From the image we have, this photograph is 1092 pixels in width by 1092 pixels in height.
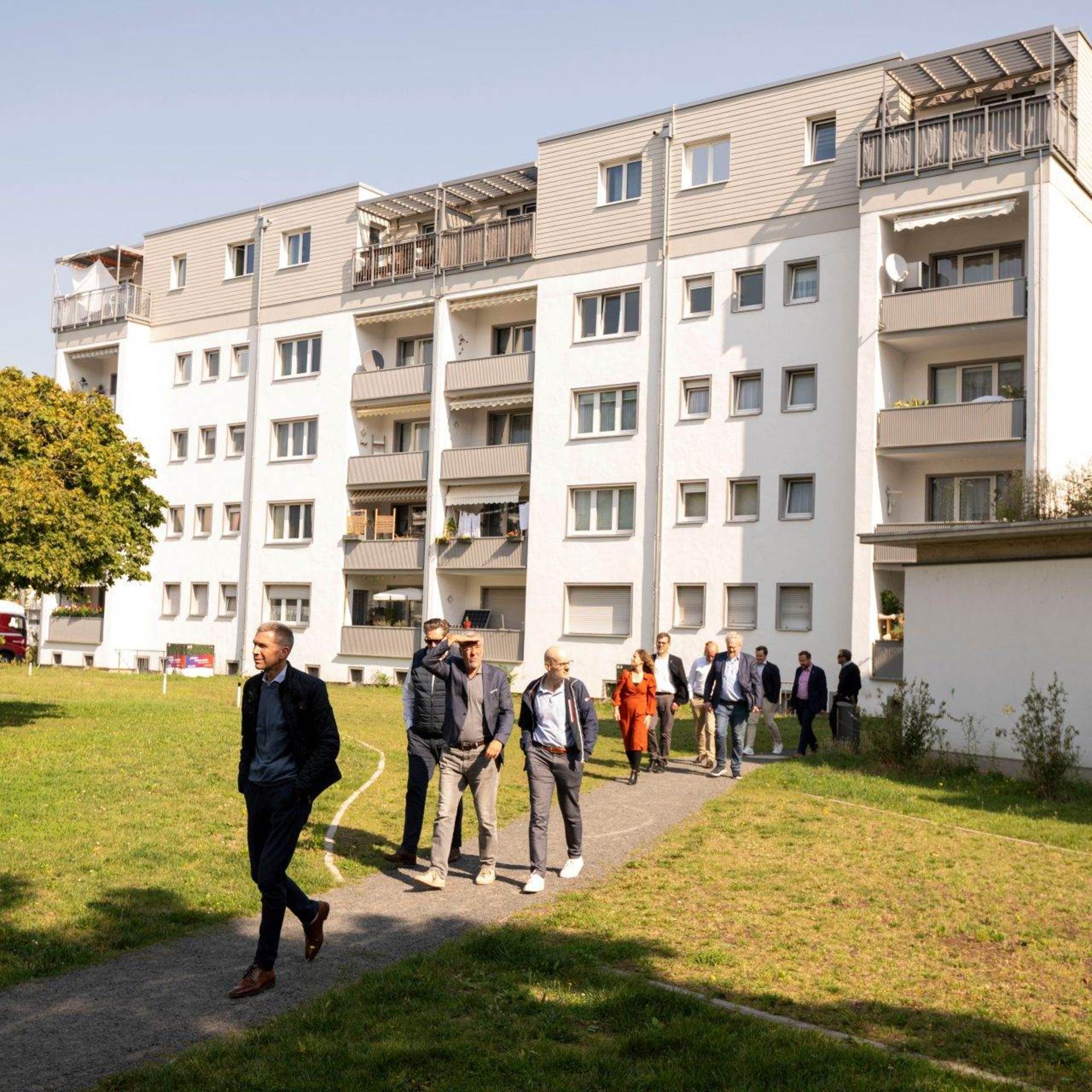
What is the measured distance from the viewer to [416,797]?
11.6m

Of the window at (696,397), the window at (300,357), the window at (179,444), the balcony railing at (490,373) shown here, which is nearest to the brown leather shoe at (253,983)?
the window at (696,397)

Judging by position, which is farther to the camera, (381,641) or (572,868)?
(381,641)

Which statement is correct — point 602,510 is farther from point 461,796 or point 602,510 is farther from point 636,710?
point 461,796

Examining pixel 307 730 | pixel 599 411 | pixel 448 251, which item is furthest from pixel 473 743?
pixel 448 251

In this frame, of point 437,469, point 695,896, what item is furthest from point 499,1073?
point 437,469

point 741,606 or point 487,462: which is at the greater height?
point 487,462

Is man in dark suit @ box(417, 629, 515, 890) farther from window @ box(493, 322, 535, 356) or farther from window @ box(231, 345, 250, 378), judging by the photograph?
window @ box(231, 345, 250, 378)

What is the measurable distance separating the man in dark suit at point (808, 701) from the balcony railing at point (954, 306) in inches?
481

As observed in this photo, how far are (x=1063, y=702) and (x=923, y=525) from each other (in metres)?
12.7

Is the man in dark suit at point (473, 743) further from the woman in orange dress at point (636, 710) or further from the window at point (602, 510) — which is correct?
the window at point (602, 510)

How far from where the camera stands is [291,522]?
45094 millimetres

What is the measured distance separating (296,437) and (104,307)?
1170cm

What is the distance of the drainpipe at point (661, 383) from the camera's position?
3544cm

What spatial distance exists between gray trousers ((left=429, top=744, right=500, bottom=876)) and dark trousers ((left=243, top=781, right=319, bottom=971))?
306 centimetres
